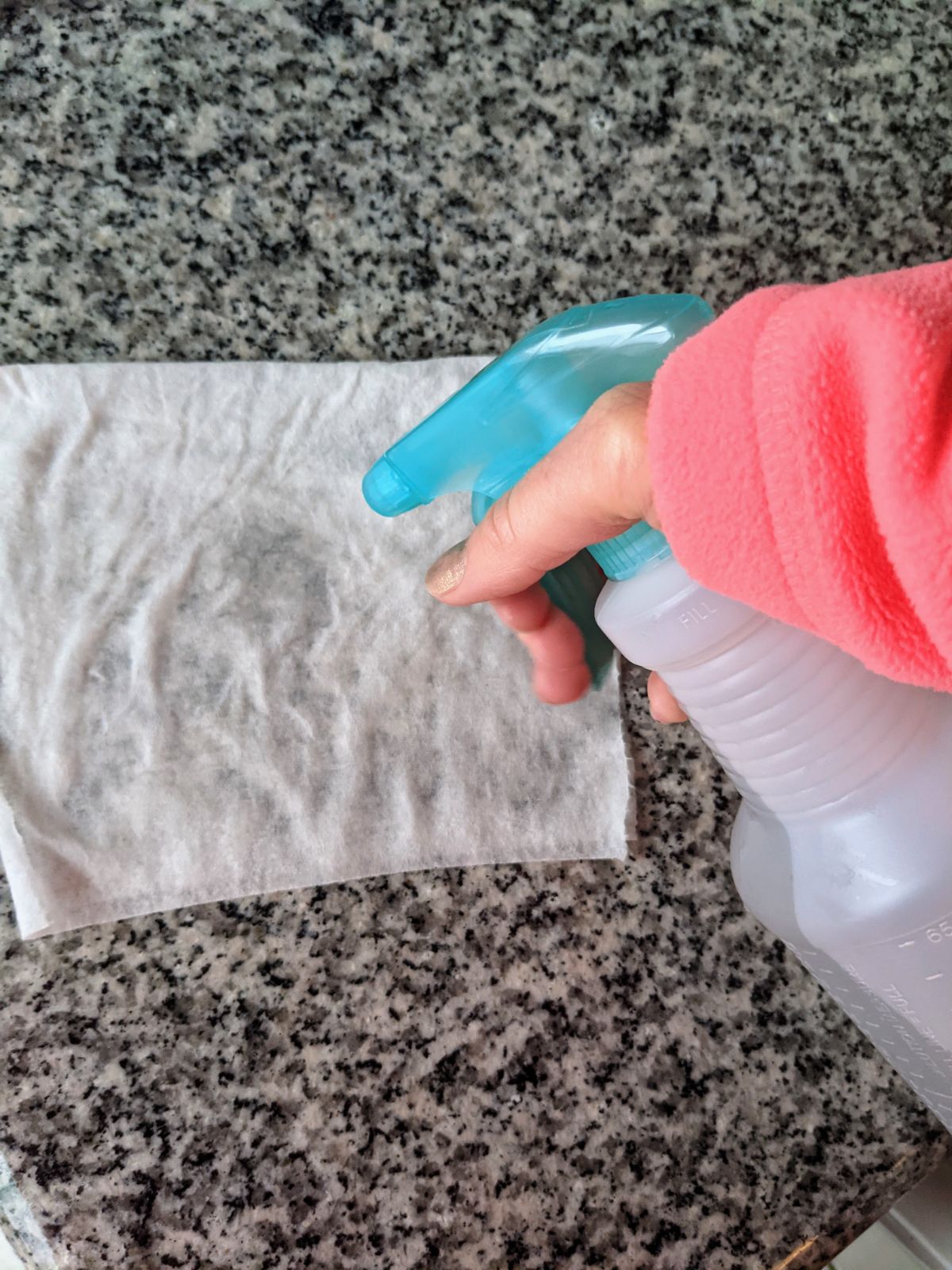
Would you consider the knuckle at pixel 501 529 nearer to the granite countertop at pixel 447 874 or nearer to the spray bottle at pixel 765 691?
the spray bottle at pixel 765 691

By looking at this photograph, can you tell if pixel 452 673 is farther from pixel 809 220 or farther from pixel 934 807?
pixel 809 220

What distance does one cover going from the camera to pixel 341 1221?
1.30 feet

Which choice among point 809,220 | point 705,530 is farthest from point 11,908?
point 809,220

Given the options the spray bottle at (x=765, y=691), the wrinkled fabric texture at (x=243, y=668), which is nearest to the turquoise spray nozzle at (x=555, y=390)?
the spray bottle at (x=765, y=691)

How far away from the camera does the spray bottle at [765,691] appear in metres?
0.33

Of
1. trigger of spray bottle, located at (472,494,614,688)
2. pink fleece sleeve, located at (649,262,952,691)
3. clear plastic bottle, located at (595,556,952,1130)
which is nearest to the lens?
pink fleece sleeve, located at (649,262,952,691)

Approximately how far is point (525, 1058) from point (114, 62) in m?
0.54

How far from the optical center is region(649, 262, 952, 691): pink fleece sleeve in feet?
0.73

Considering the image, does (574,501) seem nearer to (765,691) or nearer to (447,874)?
(765,691)

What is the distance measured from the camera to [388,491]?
37 cm

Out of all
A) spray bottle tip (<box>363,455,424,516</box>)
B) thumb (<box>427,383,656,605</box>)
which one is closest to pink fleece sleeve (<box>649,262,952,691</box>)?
thumb (<box>427,383,656,605</box>)

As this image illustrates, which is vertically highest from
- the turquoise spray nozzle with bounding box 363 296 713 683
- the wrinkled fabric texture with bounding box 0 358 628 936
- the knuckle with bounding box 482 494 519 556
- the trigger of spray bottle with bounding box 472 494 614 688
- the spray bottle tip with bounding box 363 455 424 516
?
the turquoise spray nozzle with bounding box 363 296 713 683

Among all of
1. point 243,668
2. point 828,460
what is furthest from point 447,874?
point 828,460

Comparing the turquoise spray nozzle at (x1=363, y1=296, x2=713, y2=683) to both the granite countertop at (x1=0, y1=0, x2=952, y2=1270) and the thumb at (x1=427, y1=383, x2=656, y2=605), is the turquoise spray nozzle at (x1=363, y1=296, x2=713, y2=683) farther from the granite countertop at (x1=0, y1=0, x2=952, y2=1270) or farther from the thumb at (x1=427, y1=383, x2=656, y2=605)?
the granite countertop at (x1=0, y1=0, x2=952, y2=1270)
